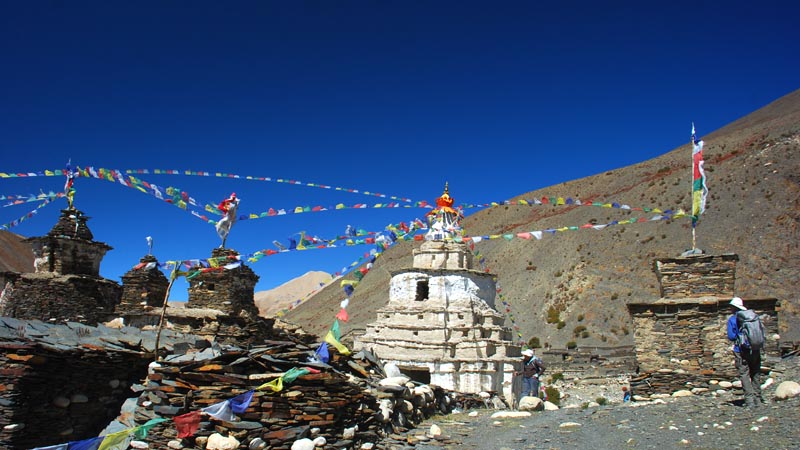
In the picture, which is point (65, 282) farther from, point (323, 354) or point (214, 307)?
point (323, 354)

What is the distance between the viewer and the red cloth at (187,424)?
6750mm

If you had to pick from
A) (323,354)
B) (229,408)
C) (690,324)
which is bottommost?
(229,408)

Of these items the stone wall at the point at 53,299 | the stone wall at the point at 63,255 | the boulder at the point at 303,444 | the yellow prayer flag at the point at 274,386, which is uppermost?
the stone wall at the point at 63,255

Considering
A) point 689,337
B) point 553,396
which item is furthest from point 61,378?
point 553,396

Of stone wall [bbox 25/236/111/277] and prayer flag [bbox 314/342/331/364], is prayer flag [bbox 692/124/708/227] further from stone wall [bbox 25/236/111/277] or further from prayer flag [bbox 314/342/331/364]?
stone wall [bbox 25/236/111/277]

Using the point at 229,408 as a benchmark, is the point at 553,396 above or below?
below

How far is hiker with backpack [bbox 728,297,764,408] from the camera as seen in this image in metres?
7.82

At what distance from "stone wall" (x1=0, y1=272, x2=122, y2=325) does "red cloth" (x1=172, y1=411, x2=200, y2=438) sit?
10.2 meters

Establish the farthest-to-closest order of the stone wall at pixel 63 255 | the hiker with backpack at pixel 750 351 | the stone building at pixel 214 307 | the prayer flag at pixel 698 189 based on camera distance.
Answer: the stone wall at pixel 63 255, the prayer flag at pixel 698 189, the stone building at pixel 214 307, the hiker with backpack at pixel 750 351

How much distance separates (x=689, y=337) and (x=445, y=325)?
8.69 m

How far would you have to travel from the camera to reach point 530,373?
16.2 metres

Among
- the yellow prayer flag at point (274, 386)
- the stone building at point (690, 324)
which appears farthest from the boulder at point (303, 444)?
the stone building at point (690, 324)

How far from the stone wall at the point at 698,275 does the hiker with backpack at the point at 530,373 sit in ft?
17.1

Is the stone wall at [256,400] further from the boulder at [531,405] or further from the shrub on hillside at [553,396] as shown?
the shrub on hillside at [553,396]
